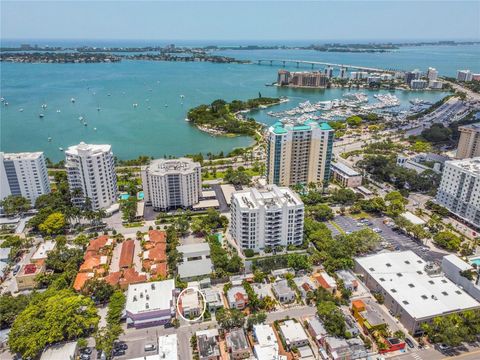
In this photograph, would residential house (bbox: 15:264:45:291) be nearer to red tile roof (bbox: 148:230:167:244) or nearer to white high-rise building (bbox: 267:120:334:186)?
red tile roof (bbox: 148:230:167:244)

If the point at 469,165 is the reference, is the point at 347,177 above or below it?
below

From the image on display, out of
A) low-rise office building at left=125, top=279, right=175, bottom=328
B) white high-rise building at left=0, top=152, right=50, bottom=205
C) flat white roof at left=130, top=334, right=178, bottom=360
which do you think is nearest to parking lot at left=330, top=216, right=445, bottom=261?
low-rise office building at left=125, top=279, right=175, bottom=328

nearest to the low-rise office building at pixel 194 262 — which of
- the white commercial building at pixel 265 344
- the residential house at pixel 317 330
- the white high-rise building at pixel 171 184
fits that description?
the white commercial building at pixel 265 344

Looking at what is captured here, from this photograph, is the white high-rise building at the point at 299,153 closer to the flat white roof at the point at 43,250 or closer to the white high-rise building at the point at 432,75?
the flat white roof at the point at 43,250


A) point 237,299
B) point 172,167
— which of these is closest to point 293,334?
point 237,299

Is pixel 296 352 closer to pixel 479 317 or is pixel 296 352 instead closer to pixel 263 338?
pixel 263 338

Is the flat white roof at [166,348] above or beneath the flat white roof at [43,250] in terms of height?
beneath

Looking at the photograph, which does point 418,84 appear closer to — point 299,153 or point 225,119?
point 225,119
